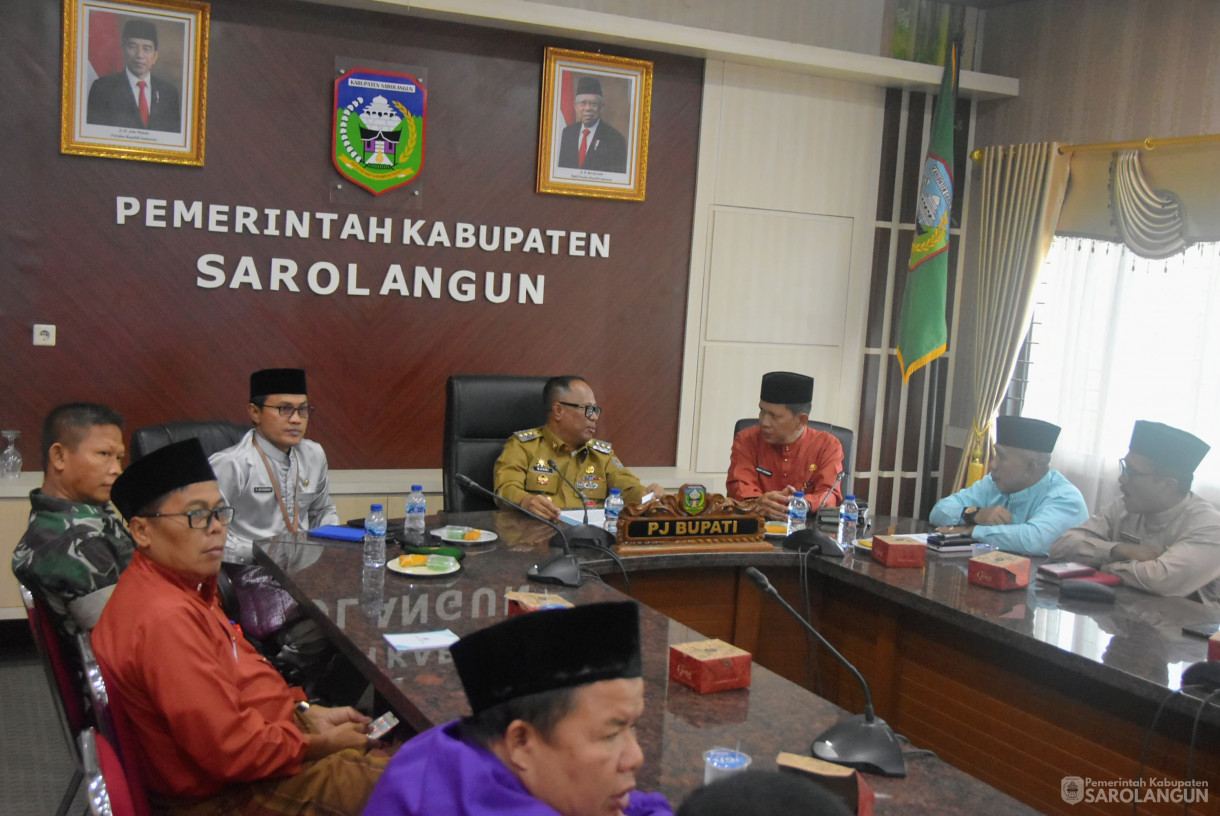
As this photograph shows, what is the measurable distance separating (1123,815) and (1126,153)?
320 centimetres

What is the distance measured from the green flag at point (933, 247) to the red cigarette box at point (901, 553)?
7.40 feet

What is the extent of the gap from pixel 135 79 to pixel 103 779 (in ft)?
10.9

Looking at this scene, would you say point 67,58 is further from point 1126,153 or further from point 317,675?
point 1126,153

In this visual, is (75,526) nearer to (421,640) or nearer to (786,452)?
(421,640)

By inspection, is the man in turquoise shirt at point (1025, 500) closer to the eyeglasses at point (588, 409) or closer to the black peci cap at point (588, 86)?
the eyeglasses at point (588, 409)

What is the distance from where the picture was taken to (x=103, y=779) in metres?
1.60

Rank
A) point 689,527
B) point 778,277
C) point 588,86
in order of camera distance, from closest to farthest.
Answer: point 689,527, point 588,86, point 778,277

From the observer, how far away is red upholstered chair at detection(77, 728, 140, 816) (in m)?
1.58

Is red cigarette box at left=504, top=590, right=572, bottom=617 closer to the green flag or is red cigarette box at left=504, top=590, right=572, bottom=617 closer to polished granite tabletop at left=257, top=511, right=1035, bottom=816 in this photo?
polished granite tabletop at left=257, top=511, right=1035, bottom=816

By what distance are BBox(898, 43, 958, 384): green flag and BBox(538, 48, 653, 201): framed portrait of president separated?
1.42 meters

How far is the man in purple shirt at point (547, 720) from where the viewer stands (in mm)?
1209

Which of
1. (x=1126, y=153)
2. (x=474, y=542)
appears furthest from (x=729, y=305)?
(x=474, y=542)

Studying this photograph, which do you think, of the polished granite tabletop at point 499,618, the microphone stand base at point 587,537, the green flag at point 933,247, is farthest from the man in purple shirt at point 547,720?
the green flag at point 933,247

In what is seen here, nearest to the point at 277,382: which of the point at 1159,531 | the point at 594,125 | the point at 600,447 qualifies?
the point at 600,447
